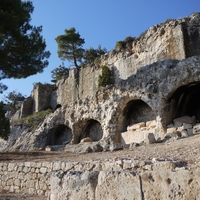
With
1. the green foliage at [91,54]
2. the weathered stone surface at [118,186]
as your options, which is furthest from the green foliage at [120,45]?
the weathered stone surface at [118,186]

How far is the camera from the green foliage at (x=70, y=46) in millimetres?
36438

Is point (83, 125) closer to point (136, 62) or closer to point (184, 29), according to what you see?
point (136, 62)

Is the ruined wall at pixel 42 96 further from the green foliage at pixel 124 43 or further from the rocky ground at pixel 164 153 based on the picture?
the rocky ground at pixel 164 153

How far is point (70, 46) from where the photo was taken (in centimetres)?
3697

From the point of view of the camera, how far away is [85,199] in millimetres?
2975

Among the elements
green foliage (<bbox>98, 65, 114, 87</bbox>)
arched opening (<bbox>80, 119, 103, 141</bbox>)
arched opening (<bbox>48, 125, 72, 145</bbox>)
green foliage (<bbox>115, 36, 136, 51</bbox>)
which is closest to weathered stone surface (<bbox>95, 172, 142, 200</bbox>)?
arched opening (<bbox>80, 119, 103, 141</bbox>)

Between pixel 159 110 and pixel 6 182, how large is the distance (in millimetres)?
10108

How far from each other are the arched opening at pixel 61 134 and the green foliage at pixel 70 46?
16.4 meters

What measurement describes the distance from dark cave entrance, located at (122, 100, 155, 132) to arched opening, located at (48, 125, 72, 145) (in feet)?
20.5

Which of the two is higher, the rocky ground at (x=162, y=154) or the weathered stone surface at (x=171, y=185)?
the rocky ground at (x=162, y=154)

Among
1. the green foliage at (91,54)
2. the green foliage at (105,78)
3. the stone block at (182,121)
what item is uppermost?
the green foliage at (91,54)

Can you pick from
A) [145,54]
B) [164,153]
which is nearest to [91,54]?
[145,54]

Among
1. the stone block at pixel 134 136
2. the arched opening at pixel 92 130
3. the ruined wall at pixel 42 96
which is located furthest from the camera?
the ruined wall at pixel 42 96

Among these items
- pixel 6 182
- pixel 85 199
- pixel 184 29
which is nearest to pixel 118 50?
pixel 184 29
